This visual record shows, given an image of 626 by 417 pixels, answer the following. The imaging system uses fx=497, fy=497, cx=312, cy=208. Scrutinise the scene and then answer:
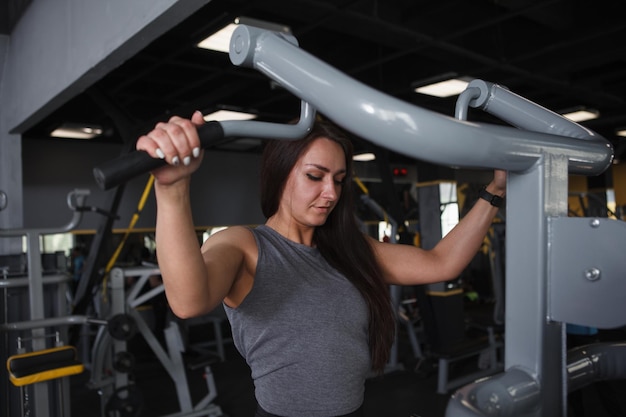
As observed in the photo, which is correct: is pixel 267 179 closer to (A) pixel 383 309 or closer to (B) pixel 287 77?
(A) pixel 383 309

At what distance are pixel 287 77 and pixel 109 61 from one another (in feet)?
6.20

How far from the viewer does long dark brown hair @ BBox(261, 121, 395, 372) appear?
954 millimetres

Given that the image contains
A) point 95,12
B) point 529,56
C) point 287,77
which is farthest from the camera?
point 529,56

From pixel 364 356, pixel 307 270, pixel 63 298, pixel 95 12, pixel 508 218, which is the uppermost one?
pixel 95 12

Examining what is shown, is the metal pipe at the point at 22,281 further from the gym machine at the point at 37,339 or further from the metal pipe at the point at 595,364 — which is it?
the metal pipe at the point at 595,364

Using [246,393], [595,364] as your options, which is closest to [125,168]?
[595,364]

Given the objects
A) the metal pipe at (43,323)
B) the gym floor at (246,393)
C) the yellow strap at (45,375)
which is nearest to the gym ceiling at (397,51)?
the metal pipe at (43,323)

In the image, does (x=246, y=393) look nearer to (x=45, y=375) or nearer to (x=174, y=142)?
(x=45, y=375)

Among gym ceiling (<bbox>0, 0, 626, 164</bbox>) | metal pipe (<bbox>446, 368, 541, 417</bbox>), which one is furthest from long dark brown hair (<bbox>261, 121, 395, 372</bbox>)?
gym ceiling (<bbox>0, 0, 626, 164</bbox>)

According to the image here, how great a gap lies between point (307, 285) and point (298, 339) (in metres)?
0.10

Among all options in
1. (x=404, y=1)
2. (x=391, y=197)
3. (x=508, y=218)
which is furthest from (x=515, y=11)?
(x=508, y=218)

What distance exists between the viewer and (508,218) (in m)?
0.53

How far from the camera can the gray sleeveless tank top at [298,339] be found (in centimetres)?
88

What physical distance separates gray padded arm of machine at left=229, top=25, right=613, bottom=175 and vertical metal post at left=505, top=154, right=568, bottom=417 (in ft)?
0.08
